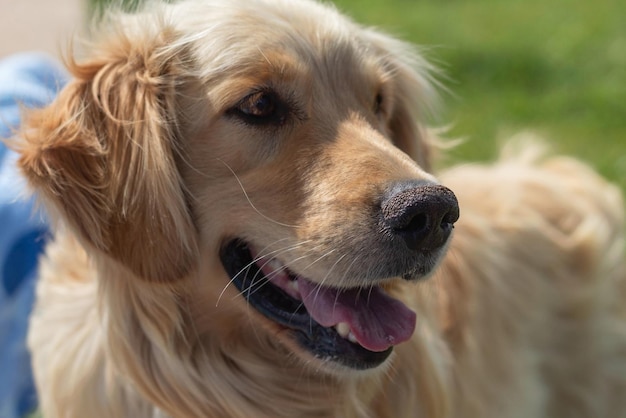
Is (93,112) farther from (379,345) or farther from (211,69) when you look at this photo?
(379,345)

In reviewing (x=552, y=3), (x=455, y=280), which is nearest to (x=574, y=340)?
(x=455, y=280)

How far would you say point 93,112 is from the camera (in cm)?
273

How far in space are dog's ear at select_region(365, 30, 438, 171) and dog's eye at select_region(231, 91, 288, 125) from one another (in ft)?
2.28

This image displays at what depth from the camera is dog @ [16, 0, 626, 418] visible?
257 centimetres

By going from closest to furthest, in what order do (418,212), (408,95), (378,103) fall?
1. (418,212)
2. (378,103)
3. (408,95)

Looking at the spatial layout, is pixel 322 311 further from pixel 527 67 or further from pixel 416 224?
pixel 527 67

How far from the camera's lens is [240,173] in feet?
8.80

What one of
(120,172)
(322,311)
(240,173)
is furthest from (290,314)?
(120,172)

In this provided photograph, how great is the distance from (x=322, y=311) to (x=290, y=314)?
0.12m

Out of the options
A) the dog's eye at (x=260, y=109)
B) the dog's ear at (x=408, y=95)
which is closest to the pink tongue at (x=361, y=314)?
the dog's eye at (x=260, y=109)

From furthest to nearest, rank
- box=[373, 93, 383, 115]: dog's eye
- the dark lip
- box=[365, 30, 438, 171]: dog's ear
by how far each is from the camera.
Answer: box=[365, 30, 438, 171]: dog's ear < box=[373, 93, 383, 115]: dog's eye < the dark lip

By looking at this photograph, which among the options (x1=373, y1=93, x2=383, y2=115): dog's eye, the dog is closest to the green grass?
(x1=373, y1=93, x2=383, y2=115): dog's eye

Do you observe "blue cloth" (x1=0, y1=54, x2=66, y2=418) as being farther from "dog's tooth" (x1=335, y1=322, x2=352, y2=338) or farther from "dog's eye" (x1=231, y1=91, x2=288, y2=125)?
"dog's tooth" (x1=335, y1=322, x2=352, y2=338)

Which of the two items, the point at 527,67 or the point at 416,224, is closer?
the point at 416,224
